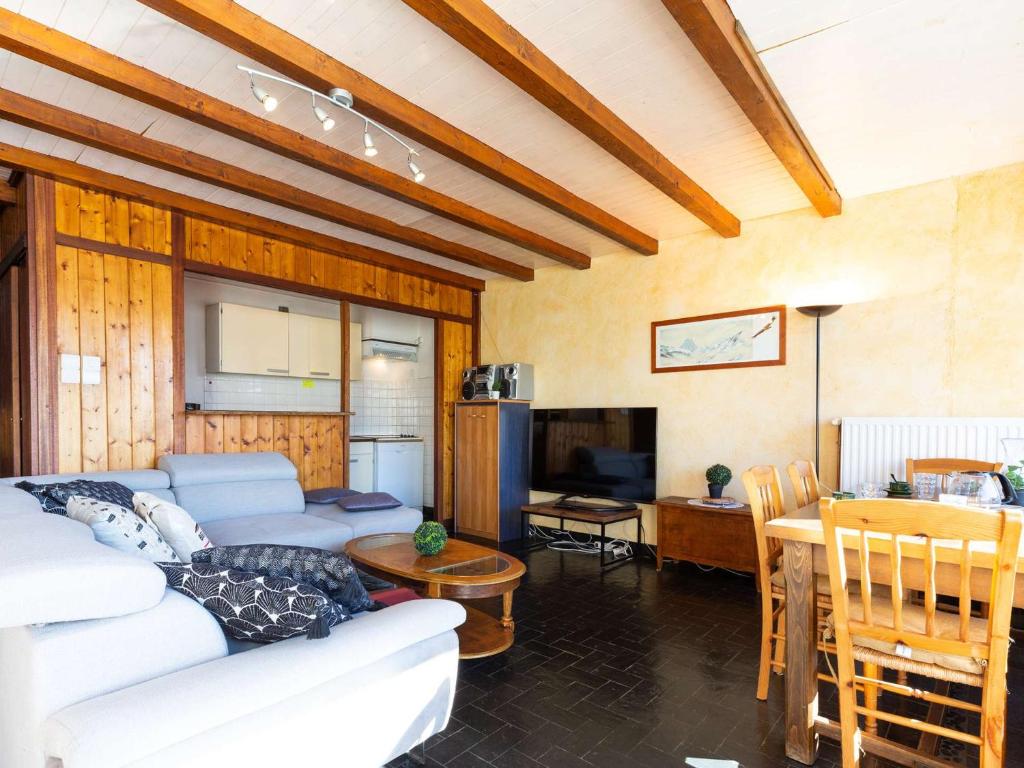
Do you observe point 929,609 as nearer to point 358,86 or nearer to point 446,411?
point 358,86

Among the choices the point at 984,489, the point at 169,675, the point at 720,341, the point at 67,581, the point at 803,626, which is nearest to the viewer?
the point at 67,581

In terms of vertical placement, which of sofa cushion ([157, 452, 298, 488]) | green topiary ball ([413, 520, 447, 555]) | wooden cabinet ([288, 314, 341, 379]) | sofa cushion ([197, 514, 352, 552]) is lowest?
sofa cushion ([197, 514, 352, 552])

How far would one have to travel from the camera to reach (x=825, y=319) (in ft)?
12.9

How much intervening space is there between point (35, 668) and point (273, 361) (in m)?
4.44

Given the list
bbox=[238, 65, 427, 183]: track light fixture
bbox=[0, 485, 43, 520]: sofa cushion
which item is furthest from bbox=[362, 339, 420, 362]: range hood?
bbox=[0, 485, 43, 520]: sofa cushion

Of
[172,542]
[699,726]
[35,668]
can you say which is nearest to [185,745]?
[35,668]

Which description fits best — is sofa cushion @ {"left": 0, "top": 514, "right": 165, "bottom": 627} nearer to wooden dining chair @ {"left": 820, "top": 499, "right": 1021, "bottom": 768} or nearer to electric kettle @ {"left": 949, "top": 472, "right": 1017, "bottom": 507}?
wooden dining chair @ {"left": 820, "top": 499, "right": 1021, "bottom": 768}

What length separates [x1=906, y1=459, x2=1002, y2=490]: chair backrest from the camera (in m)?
2.81

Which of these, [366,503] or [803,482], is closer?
[803,482]

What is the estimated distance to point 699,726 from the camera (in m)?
2.13

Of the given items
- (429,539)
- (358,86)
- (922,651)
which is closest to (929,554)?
(922,651)

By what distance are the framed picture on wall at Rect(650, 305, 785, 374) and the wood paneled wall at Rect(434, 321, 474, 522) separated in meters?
2.15

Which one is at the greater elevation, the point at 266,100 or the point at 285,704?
the point at 266,100

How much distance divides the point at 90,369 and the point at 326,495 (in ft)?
5.60
